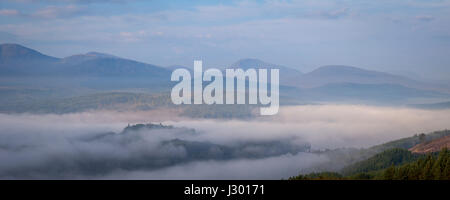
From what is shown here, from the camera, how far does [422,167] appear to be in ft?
331

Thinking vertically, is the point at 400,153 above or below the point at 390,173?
above
